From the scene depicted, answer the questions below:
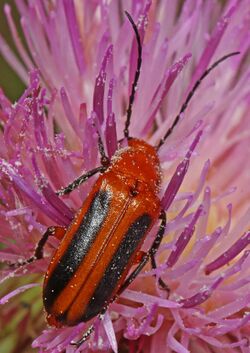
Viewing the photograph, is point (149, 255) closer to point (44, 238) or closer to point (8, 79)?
point (44, 238)

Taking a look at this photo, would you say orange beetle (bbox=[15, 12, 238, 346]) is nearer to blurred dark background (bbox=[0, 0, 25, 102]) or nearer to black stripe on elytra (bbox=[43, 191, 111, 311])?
black stripe on elytra (bbox=[43, 191, 111, 311])

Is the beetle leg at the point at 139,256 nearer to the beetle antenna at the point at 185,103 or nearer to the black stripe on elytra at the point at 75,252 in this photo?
the black stripe on elytra at the point at 75,252

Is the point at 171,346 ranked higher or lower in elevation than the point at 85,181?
lower

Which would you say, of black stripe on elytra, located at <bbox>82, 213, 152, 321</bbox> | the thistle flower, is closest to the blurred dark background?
the thistle flower

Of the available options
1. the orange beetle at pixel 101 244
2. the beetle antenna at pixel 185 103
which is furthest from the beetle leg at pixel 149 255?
the beetle antenna at pixel 185 103

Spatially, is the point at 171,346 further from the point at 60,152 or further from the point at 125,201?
the point at 60,152

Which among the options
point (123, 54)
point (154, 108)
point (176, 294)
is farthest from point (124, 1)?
point (176, 294)
